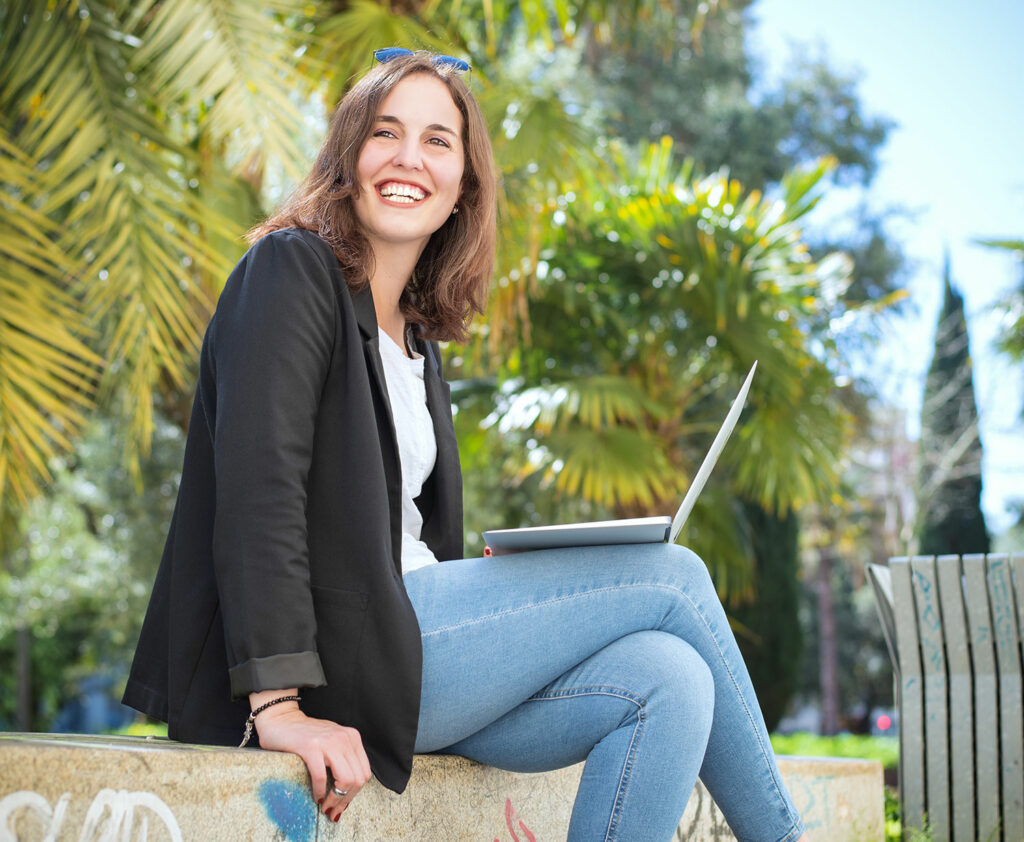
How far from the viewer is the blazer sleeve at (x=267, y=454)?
1.38 m

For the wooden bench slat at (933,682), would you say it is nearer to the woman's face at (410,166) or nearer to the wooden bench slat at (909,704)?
the wooden bench slat at (909,704)

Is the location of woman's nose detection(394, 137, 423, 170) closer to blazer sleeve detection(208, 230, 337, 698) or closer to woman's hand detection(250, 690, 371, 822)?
blazer sleeve detection(208, 230, 337, 698)

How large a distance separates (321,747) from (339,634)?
7.0 inches

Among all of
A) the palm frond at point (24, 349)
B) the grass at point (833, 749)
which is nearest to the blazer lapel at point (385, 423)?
the palm frond at point (24, 349)

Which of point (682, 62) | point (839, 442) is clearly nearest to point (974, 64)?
point (682, 62)

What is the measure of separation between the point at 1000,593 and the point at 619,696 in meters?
2.52

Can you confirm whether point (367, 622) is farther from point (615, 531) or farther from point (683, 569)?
point (683, 569)

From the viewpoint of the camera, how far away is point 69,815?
3.84 feet

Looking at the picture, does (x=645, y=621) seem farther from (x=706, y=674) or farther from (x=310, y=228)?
(x=310, y=228)

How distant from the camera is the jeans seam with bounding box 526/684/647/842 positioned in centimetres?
148

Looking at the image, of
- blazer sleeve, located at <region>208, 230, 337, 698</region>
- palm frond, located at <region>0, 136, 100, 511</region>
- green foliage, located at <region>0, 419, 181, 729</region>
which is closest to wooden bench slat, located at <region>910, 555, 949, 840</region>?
blazer sleeve, located at <region>208, 230, 337, 698</region>

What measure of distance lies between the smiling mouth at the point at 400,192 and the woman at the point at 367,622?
146mm

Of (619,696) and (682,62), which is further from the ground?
(682,62)

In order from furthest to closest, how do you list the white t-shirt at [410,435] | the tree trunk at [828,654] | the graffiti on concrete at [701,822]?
1. the tree trunk at [828,654]
2. the graffiti on concrete at [701,822]
3. the white t-shirt at [410,435]
